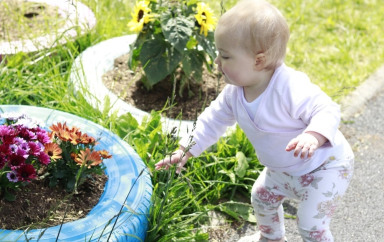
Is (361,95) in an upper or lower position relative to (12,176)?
lower

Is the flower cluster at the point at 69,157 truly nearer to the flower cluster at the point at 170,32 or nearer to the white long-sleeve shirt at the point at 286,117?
the white long-sleeve shirt at the point at 286,117

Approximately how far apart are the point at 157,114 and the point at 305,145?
1283mm

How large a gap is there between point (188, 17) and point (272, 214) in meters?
1.32

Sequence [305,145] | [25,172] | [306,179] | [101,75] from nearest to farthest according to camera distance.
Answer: [305,145]
[25,172]
[306,179]
[101,75]

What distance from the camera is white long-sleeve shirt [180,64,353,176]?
88.7 inches

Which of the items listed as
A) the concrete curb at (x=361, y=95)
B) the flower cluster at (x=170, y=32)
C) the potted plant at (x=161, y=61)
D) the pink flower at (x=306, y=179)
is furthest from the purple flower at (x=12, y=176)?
the concrete curb at (x=361, y=95)

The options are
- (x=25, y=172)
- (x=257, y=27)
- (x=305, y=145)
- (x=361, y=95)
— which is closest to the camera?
(x=305, y=145)

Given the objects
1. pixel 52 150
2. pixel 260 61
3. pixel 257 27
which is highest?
pixel 257 27

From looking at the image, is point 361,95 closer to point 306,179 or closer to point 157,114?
point 157,114

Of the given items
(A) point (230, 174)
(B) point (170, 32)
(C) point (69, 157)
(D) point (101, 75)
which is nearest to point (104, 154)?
(C) point (69, 157)

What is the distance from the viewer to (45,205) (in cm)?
247

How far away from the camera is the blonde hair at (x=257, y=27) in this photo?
223cm

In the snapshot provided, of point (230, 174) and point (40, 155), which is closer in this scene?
point (40, 155)

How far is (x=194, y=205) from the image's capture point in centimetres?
293
